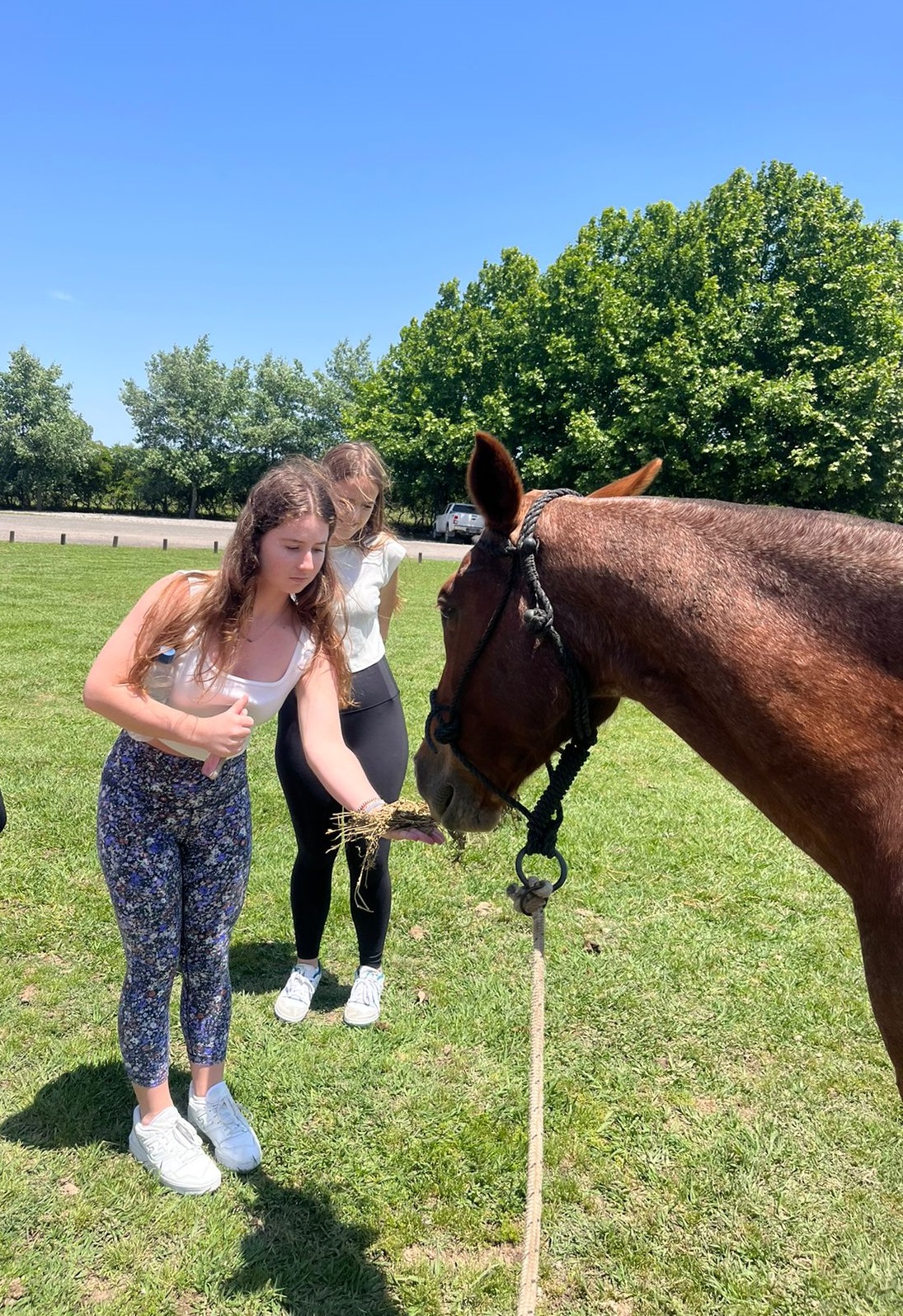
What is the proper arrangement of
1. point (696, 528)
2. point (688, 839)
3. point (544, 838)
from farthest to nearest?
point (688, 839)
point (544, 838)
point (696, 528)

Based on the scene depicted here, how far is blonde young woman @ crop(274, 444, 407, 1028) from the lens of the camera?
132 inches

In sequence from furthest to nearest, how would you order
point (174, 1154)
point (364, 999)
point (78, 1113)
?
1. point (364, 999)
2. point (78, 1113)
3. point (174, 1154)

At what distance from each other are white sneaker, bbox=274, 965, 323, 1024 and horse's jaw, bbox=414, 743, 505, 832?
179cm

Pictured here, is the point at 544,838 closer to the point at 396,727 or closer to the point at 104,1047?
the point at 396,727

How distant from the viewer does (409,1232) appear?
2547mm

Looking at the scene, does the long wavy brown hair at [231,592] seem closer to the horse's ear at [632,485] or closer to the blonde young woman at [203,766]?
the blonde young woman at [203,766]

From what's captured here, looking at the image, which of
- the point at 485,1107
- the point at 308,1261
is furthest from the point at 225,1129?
the point at 485,1107

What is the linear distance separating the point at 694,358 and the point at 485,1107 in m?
31.0

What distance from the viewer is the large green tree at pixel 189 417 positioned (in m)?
54.2

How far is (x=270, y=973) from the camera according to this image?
4.02m

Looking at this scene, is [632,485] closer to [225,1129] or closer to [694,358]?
[225,1129]

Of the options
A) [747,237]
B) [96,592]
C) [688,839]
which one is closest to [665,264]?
[747,237]

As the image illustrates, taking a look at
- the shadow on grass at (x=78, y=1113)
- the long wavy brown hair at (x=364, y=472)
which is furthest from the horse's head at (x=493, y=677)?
the shadow on grass at (x=78, y=1113)

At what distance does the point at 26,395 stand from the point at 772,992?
60.0 meters
